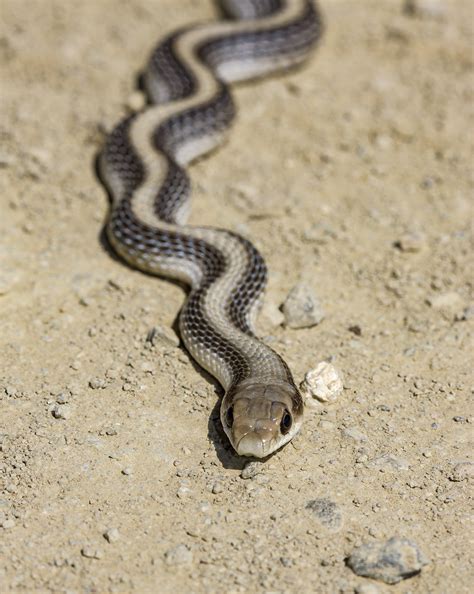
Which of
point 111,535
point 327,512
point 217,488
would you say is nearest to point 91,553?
point 111,535

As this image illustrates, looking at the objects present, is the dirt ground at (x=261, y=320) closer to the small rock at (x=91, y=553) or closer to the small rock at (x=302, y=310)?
the small rock at (x=91, y=553)

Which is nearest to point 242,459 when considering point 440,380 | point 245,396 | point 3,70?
point 245,396

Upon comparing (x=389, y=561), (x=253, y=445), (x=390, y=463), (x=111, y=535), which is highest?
(x=253, y=445)

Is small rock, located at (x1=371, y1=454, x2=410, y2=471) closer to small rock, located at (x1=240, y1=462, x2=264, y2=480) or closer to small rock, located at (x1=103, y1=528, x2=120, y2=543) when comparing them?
small rock, located at (x1=240, y1=462, x2=264, y2=480)

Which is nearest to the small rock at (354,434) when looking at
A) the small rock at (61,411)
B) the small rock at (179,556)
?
the small rock at (179,556)

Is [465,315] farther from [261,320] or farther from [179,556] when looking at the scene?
[179,556]

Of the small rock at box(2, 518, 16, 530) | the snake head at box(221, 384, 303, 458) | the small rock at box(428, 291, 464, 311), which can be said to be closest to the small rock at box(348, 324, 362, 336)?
the small rock at box(428, 291, 464, 311)

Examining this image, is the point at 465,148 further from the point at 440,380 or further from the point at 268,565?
the point at 268,565
